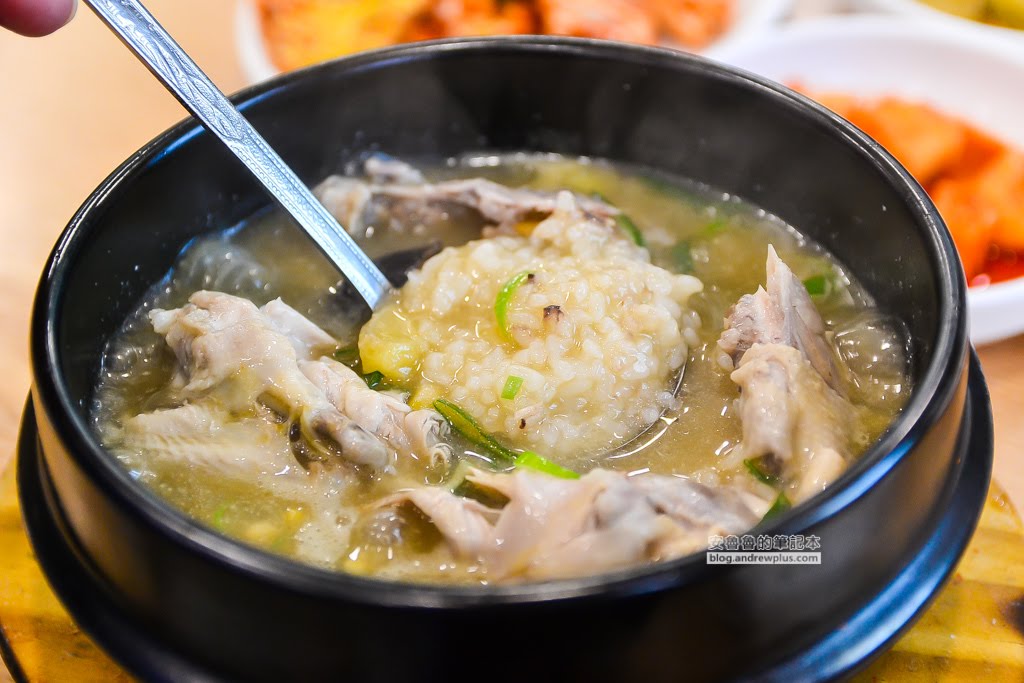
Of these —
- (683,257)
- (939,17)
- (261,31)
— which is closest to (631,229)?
(683,257)

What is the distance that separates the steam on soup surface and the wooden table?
2.41ft

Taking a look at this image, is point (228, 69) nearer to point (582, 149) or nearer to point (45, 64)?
point (45, 64)

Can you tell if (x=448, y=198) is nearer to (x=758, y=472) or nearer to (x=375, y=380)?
(x=375, y=380)

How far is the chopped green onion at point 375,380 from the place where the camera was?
200 centimetres

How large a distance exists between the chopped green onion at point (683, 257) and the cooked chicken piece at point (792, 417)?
522 millimetres

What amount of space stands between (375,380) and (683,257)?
0.83 m

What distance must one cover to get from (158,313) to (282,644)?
0.99 meters

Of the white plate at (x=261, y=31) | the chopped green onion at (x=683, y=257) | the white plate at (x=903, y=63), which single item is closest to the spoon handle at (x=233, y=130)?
the chopped green onion at (x=683, y=257)

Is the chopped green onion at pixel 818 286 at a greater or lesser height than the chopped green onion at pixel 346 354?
lesser

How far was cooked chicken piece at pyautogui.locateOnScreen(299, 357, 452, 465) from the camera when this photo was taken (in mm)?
1810

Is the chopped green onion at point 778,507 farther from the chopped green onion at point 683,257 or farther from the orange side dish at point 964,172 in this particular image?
the orange side dish at point 964,172

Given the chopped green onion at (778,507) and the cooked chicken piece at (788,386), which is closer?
the chopped green onion at (778,507)

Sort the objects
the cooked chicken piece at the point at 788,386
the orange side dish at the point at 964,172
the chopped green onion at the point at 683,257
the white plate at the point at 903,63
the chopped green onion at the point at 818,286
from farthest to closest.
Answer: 1. the white plate at the point at 903,63
2. the orange side dish at the point at 964,172
3. the chopped green onion at the point at 683,257
4. the chopped green onion at the point at 818,286
5. the cooked chicken piece at the point at 788,386

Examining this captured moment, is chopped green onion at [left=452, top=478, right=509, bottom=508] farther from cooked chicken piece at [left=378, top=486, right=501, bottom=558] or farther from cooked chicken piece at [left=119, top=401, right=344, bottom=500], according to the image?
cooked chicken piece at [left=119, top=401, right=344, bottom=500]
